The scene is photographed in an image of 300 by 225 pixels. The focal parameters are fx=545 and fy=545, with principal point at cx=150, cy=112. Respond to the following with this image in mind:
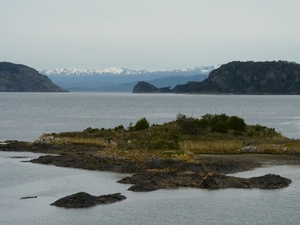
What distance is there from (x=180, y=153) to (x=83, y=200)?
14.7 metres

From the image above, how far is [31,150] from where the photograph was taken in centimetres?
5766

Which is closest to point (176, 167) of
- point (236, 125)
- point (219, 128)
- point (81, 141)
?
point (219, 128)

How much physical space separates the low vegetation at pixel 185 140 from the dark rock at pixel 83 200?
464 inches

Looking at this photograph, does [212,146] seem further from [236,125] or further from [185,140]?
[236,125]

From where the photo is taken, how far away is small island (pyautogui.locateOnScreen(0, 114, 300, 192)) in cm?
3681

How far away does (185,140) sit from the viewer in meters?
53.7

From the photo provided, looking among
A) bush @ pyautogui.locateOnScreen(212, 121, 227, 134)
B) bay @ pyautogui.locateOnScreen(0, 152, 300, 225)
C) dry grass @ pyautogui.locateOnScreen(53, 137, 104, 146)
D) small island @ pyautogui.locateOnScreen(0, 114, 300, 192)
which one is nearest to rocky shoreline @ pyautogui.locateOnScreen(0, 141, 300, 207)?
small island @ pyautogui.locateOnScreen(0, 114, 300, 192)

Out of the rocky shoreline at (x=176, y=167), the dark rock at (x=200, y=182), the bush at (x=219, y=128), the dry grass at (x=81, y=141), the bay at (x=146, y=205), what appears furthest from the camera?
the bush at (x=219, y=128)

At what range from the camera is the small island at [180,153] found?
1449 inches

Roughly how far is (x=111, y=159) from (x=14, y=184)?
31.7 ft

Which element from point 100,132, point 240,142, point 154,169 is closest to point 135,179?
point 154,169

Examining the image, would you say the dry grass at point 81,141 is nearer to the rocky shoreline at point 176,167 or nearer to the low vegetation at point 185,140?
the low vegetation at point 185,140

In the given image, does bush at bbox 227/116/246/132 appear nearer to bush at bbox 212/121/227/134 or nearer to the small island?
the small island

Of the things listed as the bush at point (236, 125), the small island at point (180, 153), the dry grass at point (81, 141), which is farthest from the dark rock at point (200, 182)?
the bush at point (236, 125)
